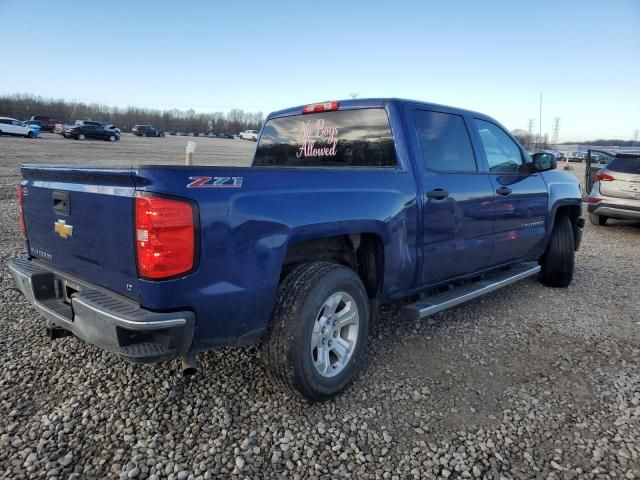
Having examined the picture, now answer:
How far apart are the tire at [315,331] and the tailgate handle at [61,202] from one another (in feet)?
4.38

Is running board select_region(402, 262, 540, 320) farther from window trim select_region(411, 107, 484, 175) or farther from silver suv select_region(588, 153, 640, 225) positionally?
silver suv select_region(588, 153, 640, 225)

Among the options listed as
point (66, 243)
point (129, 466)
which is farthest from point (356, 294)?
point (66, 243)

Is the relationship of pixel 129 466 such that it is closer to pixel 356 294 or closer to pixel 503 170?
pixel 356 294

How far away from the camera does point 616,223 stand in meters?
10.9

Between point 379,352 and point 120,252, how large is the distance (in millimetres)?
2161

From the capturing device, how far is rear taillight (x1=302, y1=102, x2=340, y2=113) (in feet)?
13.0

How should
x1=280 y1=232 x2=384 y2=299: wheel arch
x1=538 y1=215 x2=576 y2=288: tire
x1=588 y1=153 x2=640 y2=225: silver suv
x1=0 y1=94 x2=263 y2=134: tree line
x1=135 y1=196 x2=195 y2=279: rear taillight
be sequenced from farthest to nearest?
x1=0 y1=94 x2=263 y2=134: tree line → x1=588 y1=153 x2=640 y2=225: silver suv → x1=538 y1=215 x2=576 y2=288: tire → x1=280 y1=232 x2=384 y2=299: wheel arch → x1=135 y1=196 x2=195 y2=279: rear taillight

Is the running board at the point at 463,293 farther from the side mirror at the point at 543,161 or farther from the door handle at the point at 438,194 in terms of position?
the side mirror at the point at 543,161

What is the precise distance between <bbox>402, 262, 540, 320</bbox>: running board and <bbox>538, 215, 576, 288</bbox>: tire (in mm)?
397

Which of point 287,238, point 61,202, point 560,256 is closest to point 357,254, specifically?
point 287,238

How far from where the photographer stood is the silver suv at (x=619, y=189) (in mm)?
8844

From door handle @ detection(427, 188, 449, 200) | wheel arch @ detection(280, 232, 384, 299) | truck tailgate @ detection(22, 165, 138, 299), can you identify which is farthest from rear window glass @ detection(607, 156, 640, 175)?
truck tailgate @ detection(22, 165, 138, 299)

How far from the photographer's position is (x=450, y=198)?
374 centimetres

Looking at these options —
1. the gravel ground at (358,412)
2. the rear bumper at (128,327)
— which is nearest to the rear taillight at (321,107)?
the gravel ground at (358,412)
